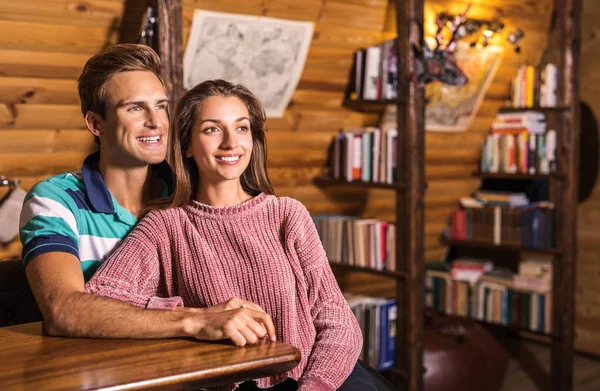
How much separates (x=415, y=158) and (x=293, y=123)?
707 mm

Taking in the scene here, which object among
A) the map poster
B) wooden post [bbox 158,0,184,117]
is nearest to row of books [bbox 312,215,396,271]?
the map poster

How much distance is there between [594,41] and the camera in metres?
4.87

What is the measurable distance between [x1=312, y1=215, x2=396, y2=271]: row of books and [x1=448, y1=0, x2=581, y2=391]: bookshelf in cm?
101

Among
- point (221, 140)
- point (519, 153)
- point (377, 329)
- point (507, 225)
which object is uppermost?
point (221, 140)

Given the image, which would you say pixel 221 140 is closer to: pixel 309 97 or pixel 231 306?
pixel 231 306

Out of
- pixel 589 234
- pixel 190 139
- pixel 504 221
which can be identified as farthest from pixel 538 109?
pixel 190 139

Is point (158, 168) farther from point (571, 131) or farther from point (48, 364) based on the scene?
point (571, 131)

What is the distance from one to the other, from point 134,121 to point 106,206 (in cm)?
25

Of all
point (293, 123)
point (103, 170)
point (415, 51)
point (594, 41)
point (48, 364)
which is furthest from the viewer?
point (594, 41)

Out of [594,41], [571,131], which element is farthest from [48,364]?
[594,41]

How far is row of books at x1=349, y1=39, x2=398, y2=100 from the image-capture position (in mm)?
4035

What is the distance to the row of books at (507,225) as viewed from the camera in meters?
4.59

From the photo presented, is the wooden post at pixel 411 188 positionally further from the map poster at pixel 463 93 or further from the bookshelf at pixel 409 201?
the map poster at pixel 463 93

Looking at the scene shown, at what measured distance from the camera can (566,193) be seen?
4426mm
